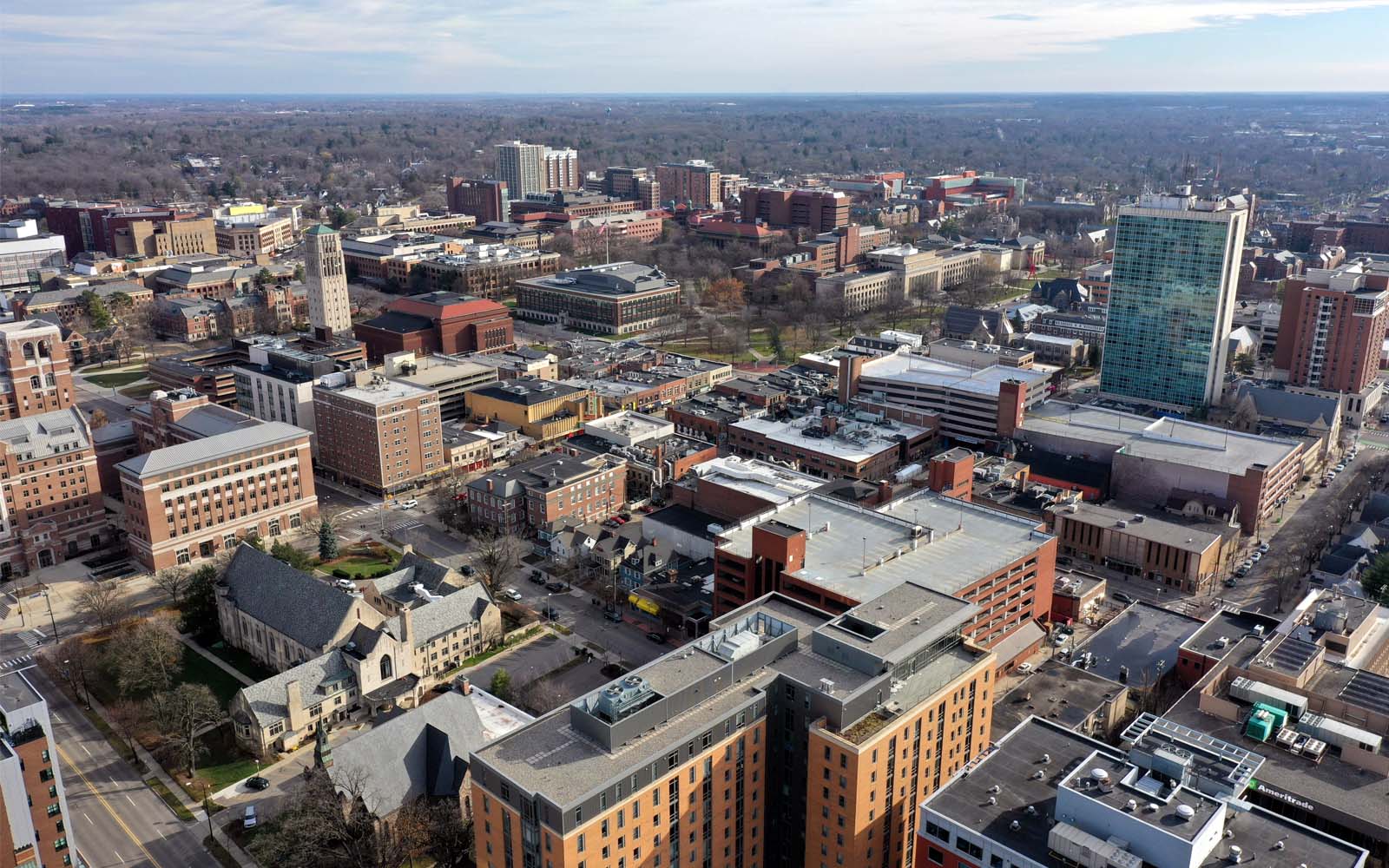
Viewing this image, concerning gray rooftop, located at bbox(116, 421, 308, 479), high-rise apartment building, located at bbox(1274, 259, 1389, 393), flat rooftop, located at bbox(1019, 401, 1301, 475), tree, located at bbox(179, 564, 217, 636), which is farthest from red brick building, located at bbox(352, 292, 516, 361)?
high-rise apartment building, located at bbox(1274, 259, 1389, 393)

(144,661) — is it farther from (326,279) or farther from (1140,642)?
(326,279)

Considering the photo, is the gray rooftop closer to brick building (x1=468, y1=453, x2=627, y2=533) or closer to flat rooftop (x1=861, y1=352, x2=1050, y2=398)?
brick building (x1=468, y1=453, x2=627, y2=533)

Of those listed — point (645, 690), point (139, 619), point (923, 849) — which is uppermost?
point (645, 690)

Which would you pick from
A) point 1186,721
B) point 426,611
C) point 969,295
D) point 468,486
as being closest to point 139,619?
point 426,611

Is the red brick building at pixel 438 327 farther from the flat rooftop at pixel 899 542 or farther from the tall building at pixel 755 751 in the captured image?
the tall building at pixel 755 751

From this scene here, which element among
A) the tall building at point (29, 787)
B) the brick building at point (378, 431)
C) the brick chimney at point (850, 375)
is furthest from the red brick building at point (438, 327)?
the tall building at point (29, 787)

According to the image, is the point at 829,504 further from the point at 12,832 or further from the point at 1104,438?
the point at 12,832

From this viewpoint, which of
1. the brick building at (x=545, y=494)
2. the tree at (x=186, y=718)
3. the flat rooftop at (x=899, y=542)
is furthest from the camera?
the brick building at (x=545, y=494)
